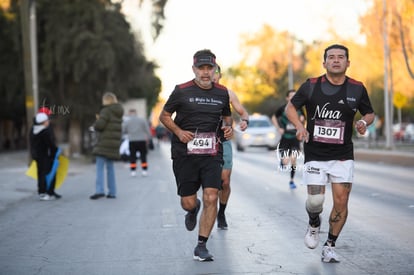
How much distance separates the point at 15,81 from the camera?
32.7m

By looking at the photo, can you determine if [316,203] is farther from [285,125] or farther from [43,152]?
[43,152]

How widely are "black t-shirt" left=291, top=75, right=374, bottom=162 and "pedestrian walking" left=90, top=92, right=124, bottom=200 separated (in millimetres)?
7239

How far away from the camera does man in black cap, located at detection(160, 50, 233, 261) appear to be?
23.0 feet

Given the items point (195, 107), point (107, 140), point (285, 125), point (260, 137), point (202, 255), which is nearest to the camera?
point (202, 255)

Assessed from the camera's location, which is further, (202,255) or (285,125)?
(285,125)

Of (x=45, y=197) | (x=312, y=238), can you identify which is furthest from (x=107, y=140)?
(x=312, y=238)

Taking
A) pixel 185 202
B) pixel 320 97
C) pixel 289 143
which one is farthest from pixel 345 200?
pixel 289 143

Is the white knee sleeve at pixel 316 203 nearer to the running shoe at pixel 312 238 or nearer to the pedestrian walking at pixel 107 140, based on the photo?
the running shoe at pixel 312 238

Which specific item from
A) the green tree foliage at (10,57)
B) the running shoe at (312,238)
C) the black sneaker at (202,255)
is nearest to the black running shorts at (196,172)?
the black sneaker at (202,255)

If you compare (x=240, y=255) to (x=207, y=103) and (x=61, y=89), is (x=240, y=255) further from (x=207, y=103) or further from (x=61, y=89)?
(x=61, y=89)

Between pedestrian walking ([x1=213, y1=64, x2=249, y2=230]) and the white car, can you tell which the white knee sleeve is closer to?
pedestrian walking ([x1=213, y1=64, x2=249, y2=230])

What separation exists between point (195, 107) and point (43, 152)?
7.41 meters

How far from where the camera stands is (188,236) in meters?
8.65

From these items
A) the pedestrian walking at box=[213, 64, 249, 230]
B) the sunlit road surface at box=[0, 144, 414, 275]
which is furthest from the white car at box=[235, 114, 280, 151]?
the pedestrian walking at box=[213, 64, 249, 230]
